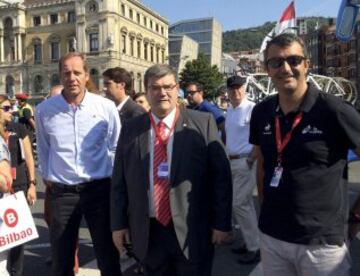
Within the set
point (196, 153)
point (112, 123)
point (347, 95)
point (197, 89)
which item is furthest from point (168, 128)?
point (347, 95)

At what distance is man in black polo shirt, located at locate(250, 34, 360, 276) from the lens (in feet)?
8.30

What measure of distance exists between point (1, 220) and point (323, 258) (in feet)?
6.57

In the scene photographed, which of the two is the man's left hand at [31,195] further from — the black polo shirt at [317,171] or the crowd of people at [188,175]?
the black polo shirt at [317,171]

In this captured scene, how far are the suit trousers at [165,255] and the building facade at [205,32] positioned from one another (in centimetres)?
10809

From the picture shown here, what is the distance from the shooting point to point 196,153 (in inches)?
121

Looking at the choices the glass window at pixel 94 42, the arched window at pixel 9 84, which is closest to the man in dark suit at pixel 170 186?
the glass window at pixel 94 42

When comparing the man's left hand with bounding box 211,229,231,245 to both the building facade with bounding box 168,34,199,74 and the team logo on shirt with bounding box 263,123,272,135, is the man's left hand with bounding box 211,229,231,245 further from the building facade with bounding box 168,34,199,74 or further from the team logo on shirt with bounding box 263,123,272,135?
the building facade with bounding box 168,34,199,74

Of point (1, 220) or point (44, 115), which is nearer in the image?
point (1, 220)

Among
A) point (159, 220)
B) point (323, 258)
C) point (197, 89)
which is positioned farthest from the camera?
point (197, 89)

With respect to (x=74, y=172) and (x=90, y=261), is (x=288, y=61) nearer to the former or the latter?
(x=74, y=172)

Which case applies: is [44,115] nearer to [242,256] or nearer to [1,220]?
[1,220]

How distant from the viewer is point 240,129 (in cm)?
560

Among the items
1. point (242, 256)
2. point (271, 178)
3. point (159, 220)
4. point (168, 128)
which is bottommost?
point (242, 256)

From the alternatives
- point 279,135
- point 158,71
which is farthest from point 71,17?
point 279,135
